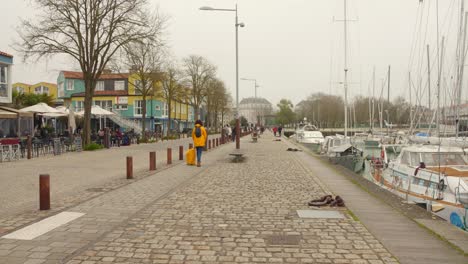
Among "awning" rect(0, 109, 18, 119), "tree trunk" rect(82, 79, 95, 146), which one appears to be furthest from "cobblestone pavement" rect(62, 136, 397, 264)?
"tree trunk" rect(82, 79, 95, 146)

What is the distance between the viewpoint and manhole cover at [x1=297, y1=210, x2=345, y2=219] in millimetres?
7625

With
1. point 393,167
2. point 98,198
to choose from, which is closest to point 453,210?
point 393,167

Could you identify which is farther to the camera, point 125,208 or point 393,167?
point 393,167

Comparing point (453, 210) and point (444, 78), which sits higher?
point (444, 78)

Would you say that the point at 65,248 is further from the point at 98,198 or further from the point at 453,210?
the point at 453,210

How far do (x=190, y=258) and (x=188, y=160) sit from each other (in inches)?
492

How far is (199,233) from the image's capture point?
637cm

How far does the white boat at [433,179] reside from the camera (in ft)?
34.6

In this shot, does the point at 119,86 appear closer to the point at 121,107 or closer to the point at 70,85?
the point at 121,107

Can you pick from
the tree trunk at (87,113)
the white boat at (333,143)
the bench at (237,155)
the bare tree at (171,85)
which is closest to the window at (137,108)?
the bare tree at (171,85)

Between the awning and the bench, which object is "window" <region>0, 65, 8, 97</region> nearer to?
the awning

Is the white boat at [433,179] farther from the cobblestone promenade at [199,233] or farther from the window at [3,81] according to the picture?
the window at [3,81]

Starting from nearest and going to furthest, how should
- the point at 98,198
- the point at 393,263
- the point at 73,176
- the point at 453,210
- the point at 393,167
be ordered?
1. the point at 393,263
2. the point at 98,198
3. the point at 453,210
4. the point at 73,176
5. the point at 393,167

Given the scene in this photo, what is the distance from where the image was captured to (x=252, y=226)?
685cm
